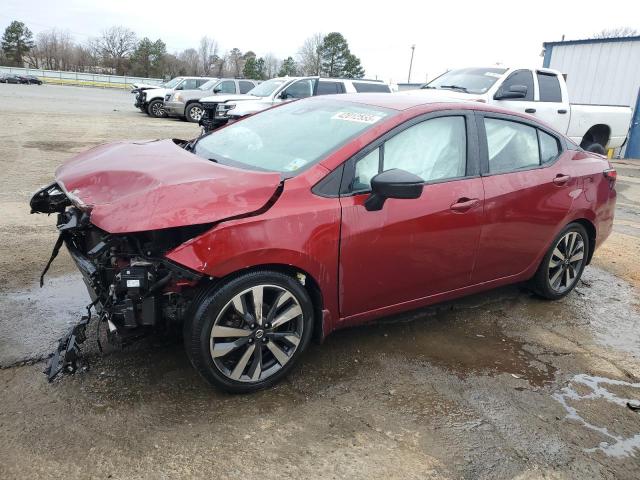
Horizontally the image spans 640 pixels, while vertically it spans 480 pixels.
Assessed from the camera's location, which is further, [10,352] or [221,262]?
[10,352]

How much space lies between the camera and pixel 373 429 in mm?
2756

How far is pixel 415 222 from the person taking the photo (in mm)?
3301

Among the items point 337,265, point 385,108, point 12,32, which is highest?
point 12,32

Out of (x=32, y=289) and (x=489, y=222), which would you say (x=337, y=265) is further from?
(x=32, y=289)

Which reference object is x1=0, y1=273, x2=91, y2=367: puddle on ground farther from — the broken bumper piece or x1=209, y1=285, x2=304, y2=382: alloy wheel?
x1=209, y1=285, x2=304, y2=382: alloy wheel

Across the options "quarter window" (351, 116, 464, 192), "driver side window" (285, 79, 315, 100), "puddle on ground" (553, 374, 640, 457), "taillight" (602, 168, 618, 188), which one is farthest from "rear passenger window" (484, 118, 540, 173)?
"driver side window" (285, 79, 315, 100)

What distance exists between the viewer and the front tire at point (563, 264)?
4.40 m

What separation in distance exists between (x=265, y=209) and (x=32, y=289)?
7.95 feet

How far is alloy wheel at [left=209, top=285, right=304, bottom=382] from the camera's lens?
110 inches

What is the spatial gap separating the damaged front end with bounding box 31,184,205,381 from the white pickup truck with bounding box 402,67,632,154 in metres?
6.74

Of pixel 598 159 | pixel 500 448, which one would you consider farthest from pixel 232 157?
pixel 598 159

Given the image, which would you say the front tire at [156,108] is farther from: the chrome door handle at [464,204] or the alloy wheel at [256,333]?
the alloy wheel at [256,333]

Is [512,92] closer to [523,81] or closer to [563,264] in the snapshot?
[523,81]

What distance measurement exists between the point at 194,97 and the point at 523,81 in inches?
538
